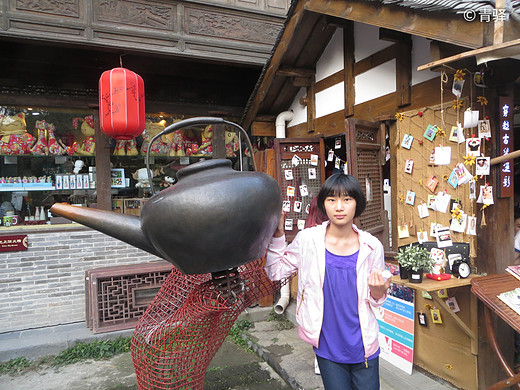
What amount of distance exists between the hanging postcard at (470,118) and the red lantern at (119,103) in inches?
150

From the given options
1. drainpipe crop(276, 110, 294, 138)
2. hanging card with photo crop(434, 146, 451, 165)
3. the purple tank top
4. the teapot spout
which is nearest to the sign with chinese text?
the teapot spout

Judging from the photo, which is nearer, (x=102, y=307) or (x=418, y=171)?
(x=418, y=171)

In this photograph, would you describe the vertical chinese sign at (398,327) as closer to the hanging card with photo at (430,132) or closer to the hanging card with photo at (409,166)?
the hanging card with photo at (409,166)

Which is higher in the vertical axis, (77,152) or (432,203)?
(77,152)

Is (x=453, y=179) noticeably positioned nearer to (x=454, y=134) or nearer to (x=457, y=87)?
(x=454, y=134)

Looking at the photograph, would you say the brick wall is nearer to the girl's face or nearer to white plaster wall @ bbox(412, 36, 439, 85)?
the girl's face

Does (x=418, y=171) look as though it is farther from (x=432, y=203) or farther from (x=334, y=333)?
(x=334, y=333)

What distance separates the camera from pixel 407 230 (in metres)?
4.02

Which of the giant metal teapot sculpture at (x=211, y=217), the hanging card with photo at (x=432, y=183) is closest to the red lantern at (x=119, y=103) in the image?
the giant metal teapot sculpture at (x=211, y=217)

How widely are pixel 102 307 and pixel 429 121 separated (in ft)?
16.5

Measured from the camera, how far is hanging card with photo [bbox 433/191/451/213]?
139 inches

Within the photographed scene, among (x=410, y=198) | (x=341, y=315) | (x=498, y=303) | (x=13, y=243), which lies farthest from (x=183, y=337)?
(x=13, y=243)

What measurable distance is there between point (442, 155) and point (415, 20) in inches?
50.6

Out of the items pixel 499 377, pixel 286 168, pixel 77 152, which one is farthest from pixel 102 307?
pixel 499 377
